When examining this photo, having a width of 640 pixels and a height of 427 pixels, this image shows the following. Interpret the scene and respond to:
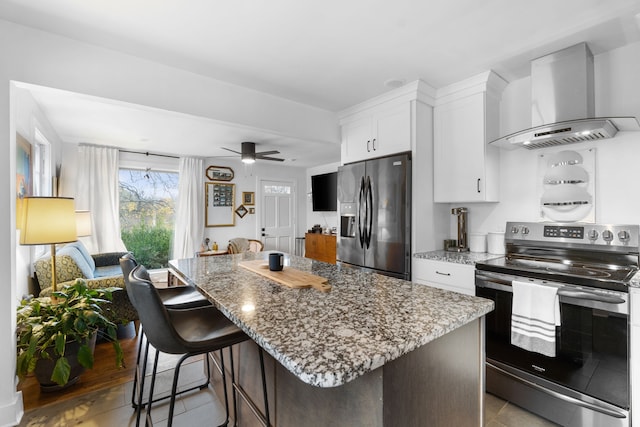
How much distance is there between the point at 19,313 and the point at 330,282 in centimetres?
219

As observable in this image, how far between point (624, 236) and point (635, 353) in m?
0.84

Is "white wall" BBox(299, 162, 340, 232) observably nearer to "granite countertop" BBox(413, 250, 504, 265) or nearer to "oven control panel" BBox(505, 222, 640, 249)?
"granite countertop" BBox(413, 250, 504, 265)

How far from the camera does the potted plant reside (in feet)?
6.29

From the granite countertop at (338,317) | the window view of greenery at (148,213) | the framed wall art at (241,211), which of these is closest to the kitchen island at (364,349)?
the granite countertop at (338,317)

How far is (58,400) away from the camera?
2.06m

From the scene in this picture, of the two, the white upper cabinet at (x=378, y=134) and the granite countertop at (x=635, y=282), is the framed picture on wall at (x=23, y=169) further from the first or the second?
the granite countertop at (x=635, y=282)

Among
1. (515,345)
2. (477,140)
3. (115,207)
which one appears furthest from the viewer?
(115,207)

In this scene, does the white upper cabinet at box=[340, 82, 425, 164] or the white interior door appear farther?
the white interior door

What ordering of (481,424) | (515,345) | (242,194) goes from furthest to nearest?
(242,194) → (515,345) → (481,424)

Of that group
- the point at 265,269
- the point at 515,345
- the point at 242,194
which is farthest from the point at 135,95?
the point at 242,194

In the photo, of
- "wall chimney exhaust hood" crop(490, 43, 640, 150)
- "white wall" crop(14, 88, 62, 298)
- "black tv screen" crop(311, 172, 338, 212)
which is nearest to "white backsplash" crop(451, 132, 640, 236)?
"wall chimney exhaust hood" crop(490, 43, 640, 150)

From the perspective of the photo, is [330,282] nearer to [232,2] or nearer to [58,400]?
[232,2]

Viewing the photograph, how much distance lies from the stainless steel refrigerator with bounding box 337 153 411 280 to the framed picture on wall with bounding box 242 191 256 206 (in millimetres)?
3066

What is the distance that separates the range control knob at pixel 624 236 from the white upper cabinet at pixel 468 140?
86 cm
